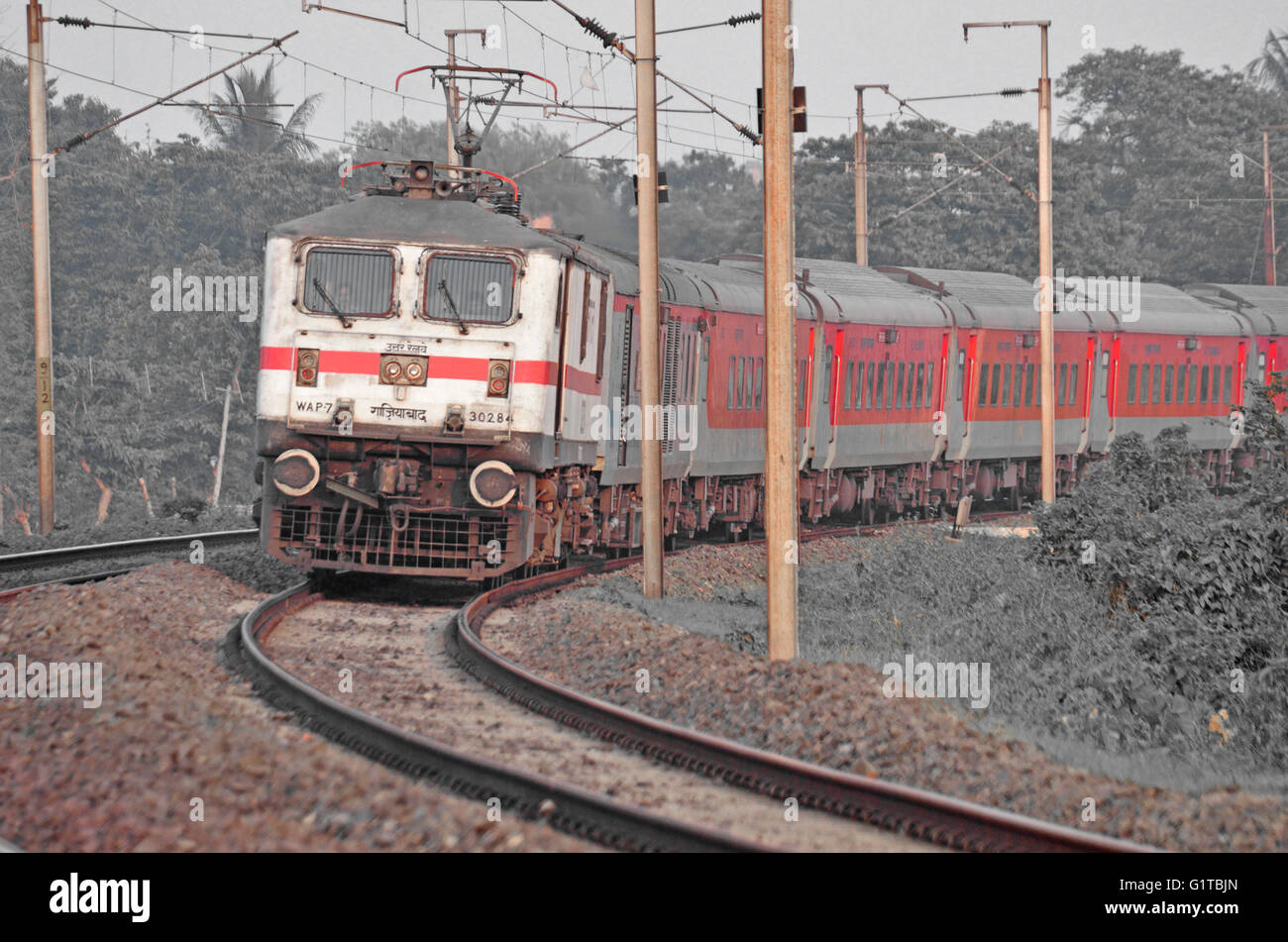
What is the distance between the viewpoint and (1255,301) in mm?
36656

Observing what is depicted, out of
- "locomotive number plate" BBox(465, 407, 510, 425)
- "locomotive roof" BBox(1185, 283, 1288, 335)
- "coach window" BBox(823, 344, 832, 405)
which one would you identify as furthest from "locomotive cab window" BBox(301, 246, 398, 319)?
"locomotive roof" BBox(1185, 283, 1288, 335)

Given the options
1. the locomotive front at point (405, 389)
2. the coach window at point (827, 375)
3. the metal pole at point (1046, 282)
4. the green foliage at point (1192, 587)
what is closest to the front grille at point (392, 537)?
the locomotive front at point (405, 389)

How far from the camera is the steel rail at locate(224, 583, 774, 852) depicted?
6754mm

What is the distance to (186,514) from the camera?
25656 mm

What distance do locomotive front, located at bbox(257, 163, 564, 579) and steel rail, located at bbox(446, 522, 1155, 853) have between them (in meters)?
2.99

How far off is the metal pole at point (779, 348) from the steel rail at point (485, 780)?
3736mm

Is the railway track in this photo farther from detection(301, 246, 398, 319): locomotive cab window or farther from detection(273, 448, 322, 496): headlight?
detection(301, 246, 398, 319): locomotive cab window

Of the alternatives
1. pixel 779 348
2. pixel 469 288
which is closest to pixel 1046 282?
pixel 469 288

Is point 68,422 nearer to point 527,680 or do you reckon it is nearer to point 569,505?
point 569,505

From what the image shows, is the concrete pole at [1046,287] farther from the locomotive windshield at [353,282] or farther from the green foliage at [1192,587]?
the locomotive windshield at [353,282]

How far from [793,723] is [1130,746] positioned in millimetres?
2389

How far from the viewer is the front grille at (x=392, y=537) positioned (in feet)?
47.2

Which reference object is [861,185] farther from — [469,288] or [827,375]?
[469,288]
